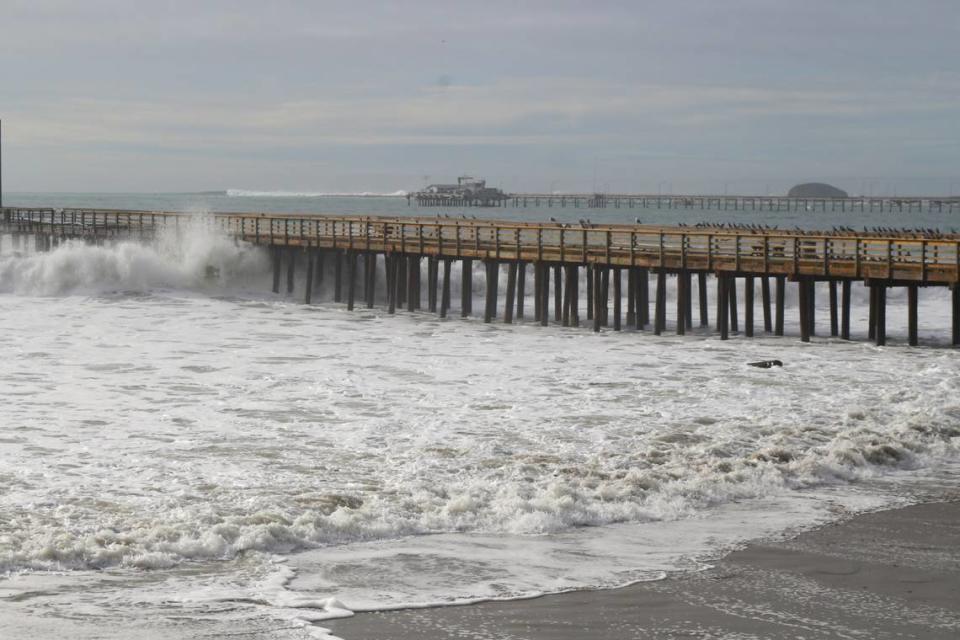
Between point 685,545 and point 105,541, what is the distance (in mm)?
5924

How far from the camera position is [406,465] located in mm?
17625

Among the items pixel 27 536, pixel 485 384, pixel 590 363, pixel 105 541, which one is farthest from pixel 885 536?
pixel 590 363

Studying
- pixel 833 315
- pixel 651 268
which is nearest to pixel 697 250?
pixel 651 268

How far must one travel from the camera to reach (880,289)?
34812 millimetres

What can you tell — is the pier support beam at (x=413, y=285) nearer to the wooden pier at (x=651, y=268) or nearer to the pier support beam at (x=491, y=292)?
the wooden pier at (x=651, y=268)

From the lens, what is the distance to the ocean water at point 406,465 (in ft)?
39.2

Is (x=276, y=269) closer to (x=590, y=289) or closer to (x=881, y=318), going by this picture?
(x=590, y=289)

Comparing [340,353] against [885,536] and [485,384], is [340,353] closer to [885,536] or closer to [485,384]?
[485,384]

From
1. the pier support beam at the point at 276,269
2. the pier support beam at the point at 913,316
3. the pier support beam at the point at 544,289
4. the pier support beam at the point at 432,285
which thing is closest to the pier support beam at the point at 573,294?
the pier support beam at the point at 544,289

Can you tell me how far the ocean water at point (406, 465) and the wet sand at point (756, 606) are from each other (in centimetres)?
45

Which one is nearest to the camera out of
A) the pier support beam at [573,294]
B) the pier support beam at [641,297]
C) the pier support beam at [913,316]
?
the pier support beam at [913,316]

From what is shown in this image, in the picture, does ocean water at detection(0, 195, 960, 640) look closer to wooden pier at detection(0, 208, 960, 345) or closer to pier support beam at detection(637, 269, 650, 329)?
wooden pier at detection(0, 208, 960, 345)

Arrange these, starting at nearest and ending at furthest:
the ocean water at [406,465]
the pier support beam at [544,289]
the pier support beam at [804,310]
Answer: the ocean water at [406,465] < the pier support beam at [804,310] < the pier support beam at [544,289]

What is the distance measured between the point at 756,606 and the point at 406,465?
24.3 feet
